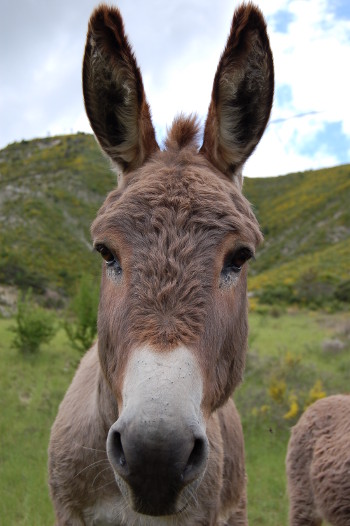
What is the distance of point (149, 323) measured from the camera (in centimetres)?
181

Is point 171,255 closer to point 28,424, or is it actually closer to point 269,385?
point 28,424

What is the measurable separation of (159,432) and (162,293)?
22.8 inches

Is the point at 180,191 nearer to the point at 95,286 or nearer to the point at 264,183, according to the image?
the point at 95,286

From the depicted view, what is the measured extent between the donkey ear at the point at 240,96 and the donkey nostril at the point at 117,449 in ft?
5.50

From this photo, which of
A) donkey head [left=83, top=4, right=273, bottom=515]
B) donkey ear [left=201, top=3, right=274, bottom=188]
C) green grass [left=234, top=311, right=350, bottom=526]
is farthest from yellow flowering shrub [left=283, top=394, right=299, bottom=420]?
donkey ear [left=201, top=3, right=274, bottom=188]

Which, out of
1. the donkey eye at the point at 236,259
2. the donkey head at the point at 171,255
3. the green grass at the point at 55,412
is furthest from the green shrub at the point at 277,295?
the donkey eye at the point at 236,259

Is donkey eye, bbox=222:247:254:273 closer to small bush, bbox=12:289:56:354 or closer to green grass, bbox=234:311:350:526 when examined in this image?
green grass, bbox=234:311:350:526

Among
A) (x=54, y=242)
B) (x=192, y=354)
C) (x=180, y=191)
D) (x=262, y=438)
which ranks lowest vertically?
(x=262, y=438)

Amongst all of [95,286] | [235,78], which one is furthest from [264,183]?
[235,78]

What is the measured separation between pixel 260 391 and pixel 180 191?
9.41 m

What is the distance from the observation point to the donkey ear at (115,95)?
240cm

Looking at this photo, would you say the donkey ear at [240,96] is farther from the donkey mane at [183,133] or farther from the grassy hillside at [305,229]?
the grassy hillside at [305,229]

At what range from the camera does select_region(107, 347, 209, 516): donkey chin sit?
5.02ft

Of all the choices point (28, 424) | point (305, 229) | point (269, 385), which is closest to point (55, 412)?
point (28, 424)
